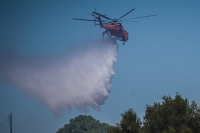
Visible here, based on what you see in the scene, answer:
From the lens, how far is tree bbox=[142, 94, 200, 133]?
39353 millimetres

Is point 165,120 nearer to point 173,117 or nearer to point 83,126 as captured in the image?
point 173,117

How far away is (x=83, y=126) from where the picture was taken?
15575 centimetres

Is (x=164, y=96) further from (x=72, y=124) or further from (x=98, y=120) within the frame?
(x=98, y=120)

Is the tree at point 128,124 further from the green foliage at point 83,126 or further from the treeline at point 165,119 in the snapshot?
the green foliage at point 83,126

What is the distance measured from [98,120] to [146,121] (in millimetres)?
132399

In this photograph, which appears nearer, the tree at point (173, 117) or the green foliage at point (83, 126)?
the tree at point (173, 117)

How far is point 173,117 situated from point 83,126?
120 metres

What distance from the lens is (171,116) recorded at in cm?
3997

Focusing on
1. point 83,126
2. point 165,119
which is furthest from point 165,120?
point 83,126

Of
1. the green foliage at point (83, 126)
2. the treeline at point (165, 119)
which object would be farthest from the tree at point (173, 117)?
the green foliage at point (83, 126)

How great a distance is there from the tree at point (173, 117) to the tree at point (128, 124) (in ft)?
3.57

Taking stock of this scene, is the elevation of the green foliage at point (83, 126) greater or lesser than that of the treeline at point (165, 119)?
greater

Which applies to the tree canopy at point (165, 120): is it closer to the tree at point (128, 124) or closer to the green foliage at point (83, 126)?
the tree at point (128, 124)

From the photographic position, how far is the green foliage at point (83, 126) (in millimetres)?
153125
